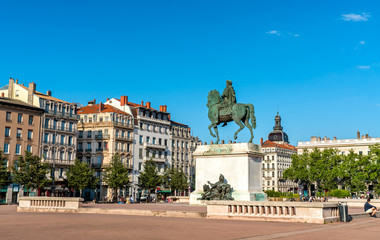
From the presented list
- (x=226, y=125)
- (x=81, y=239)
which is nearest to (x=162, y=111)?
(x=226, y=125)

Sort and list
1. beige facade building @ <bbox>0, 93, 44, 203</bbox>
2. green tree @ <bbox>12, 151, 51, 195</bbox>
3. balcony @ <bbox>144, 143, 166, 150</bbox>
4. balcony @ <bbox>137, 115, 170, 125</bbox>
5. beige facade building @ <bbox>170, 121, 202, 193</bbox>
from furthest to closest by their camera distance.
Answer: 1. beige facade building @ <bbox>170, 121, 202, 193</bbox>
2. balcony @ <bbox>137, 115, 170, 125</bbox>
3. balcony @ <bbox>144, 143, 166, 150</bbox>
4. beige facade building @ <bbox>0, 93, 44, 203</bbox>
5. green tree @ <bbox>12, 151, 51, 195</bbox>

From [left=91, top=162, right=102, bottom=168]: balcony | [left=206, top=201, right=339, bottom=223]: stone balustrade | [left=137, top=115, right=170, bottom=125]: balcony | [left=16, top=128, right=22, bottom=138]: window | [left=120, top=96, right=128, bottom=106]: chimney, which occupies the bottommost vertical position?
[left=206, top=201, right=339, bottom=223]: stone balustrade

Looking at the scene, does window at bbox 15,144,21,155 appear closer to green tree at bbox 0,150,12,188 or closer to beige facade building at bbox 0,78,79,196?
beige facade building at bbox 0,78,79,196

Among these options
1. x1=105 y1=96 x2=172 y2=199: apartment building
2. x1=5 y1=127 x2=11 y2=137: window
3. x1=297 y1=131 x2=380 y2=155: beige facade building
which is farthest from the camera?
x1=297 y1=131 x2=380 y2=155: beige facade building

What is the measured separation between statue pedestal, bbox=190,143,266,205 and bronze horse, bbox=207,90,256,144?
1103 millimetres

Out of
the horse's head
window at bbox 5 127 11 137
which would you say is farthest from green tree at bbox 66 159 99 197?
the horse's head

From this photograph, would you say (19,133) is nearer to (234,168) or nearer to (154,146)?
(154,146)

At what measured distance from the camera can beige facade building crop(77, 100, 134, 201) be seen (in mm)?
93062

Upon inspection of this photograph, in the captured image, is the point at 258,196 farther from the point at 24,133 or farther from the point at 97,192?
the point at 97,192

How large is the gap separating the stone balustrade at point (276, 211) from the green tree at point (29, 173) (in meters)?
52.5

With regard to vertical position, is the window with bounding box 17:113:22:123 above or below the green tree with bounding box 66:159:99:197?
above

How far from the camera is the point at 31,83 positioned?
81125 millimetres

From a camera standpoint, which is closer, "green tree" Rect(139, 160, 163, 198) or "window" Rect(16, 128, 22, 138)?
"window" Rect(16, 128, 22, 138)

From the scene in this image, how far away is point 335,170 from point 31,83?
2698 inches
